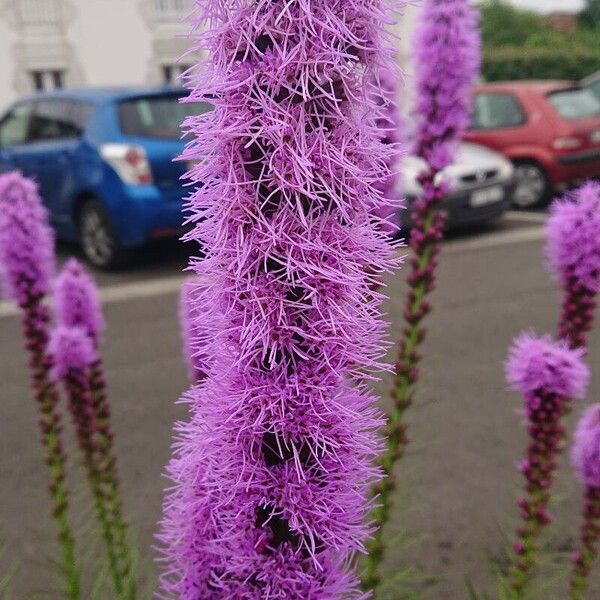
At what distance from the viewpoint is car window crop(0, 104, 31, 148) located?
28.5ft

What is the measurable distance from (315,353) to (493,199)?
8.67 m

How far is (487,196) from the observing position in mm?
9133

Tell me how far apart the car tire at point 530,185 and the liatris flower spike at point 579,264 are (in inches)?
341

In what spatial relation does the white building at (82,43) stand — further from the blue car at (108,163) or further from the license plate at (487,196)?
the license plate at (487,196)

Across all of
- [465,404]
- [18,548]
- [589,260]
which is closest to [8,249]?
[589,260]

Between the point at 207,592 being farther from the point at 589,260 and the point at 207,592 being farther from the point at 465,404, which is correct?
the point at 465,404

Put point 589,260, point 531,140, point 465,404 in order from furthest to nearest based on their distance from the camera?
point 531,140, point 465,404, point 589,260

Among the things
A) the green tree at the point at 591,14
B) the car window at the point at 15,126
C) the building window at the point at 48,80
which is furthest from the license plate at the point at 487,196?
the green tree at the point at 591,14

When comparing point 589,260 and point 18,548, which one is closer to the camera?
point 589,260

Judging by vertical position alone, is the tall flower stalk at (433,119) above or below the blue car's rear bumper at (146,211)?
above

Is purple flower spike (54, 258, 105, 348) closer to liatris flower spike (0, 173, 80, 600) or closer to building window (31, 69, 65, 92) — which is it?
liatris flower spike (0, 173, 80, 600)

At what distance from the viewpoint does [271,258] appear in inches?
35.7

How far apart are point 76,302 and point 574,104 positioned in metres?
9.60

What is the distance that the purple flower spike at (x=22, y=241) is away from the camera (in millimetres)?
1974
